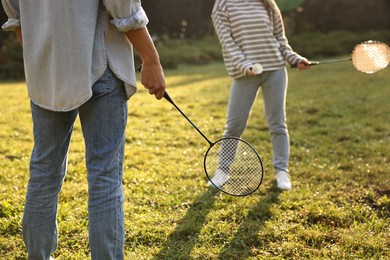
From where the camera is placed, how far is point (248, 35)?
13.3 ft

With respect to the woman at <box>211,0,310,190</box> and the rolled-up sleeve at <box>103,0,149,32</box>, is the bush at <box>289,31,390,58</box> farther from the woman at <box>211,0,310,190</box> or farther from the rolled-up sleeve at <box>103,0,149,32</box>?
the rolled-up sleeve at <box>103,0,149,32</box>

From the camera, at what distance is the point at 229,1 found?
4074 millimetres

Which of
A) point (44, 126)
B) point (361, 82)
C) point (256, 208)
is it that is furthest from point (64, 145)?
point (361, 82)

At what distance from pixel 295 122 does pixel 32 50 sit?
217 inches

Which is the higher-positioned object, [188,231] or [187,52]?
[188,231]

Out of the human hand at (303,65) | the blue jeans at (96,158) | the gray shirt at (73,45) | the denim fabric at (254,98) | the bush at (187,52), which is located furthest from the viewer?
the bush at (187,52)

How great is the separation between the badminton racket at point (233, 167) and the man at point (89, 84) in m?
0.93

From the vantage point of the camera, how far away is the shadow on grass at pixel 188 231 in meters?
3.05

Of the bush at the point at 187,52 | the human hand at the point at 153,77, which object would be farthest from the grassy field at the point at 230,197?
the bush at the point at 187,52

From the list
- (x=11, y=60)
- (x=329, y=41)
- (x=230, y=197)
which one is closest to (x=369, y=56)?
(x=230, y=197)

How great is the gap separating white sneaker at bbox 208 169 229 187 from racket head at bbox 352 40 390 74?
1484 mm

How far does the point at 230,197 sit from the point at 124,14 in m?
2.26

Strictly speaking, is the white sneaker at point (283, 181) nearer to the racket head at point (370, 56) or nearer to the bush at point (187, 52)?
the racket head at point (370, 56)

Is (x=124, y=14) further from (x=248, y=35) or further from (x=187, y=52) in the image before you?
(x=187, y=52)
